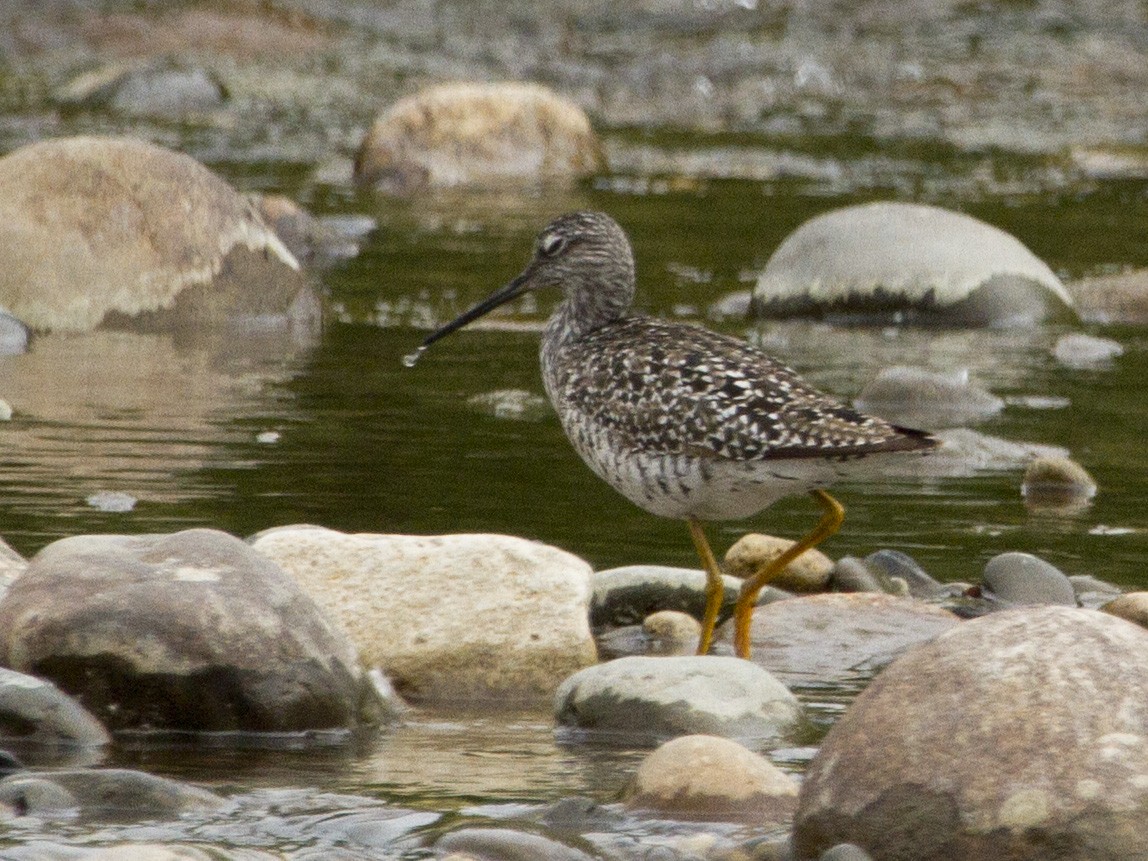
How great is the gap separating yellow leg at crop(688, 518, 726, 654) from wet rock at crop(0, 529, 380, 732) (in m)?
1.40

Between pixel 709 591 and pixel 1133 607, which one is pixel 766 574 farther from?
pixel 1133 607

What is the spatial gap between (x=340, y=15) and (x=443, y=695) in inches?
992

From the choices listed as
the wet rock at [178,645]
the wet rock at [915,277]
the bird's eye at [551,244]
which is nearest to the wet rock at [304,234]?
the wet rock at [915,277]

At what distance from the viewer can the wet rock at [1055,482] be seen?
9.87 m

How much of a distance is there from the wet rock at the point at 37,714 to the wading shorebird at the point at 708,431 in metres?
2.17

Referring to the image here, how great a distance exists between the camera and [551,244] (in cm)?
878

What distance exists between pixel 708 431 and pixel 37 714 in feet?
7.66

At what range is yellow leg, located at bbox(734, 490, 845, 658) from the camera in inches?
297

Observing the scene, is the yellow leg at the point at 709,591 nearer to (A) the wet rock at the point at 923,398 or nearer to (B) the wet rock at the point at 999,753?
(B) the wet rock at the point at 999,753

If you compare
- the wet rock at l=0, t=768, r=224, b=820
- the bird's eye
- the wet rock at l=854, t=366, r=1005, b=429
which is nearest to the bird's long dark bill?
the bird's eye

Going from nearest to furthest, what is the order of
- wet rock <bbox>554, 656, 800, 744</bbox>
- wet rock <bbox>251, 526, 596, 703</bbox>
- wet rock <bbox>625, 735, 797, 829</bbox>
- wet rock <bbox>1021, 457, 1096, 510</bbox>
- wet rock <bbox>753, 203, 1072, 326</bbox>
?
1. wet rock <bbox>625, 735, 797, 829</bbox>
2. wet rock <bbox>554, 656, 800, 744</bbox>
3. wet rock <bbox>251, 526, 596, 703</bbox>
4. wet rock <bbox>1021, 457, 1096, 510</bbox>
5. wet rock <bbox>753, 203, 1072, 326</bbox>

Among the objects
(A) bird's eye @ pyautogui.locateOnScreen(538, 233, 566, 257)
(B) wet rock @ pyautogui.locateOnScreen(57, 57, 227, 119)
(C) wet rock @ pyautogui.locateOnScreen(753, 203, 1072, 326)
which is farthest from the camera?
(B) wet rock @ pyautogui.locateOnScreen(57, 57, 227, 119)

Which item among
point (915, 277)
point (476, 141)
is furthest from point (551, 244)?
point (476, 141)

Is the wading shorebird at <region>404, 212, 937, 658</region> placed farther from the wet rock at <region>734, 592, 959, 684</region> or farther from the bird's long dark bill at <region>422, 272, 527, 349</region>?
the bird's long dark bill at <region>422, 272, 527, 349</region>
